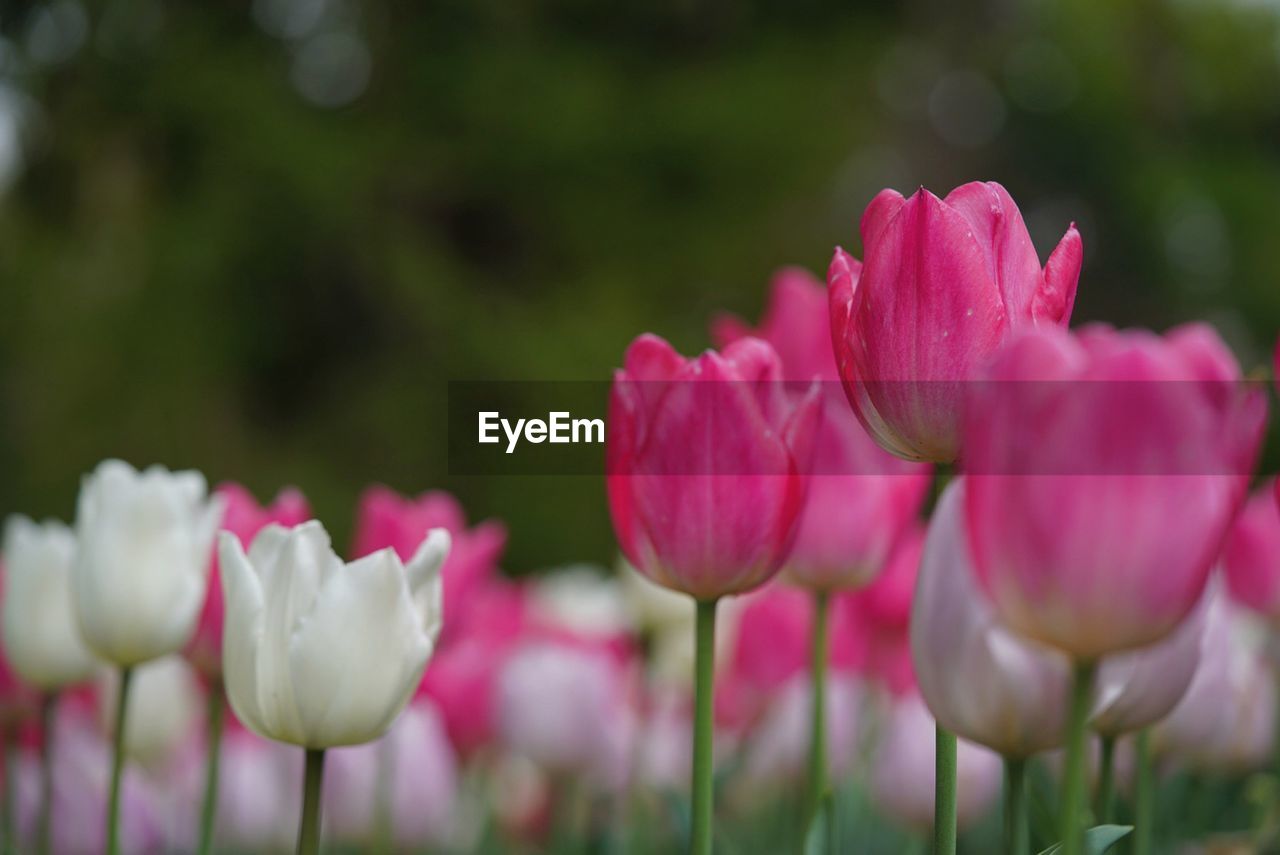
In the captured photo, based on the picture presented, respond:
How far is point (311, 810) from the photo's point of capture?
1.44 feet

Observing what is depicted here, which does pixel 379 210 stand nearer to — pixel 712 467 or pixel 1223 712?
pixel 1223 712

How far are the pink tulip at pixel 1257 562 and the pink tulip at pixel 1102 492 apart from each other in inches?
21.7

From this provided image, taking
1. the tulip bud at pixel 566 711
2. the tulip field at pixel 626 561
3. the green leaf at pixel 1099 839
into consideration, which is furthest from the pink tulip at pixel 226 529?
the green leaf at pixel 1099 839

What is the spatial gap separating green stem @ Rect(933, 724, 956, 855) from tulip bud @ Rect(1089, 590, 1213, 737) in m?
0.05

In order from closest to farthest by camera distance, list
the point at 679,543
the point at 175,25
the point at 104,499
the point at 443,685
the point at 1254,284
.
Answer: the point at 679,543
the point at 104,499
the point at 443,685
the point at 175,25
the point at 1254,284

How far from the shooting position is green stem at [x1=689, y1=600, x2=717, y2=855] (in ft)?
1.43

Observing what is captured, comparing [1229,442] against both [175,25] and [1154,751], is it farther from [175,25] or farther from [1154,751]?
[175,25]

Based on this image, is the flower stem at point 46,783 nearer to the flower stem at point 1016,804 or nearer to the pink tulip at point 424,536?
the pink tulip at point 424,536

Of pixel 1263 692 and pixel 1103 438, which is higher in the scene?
Answer: pixel 1103 438

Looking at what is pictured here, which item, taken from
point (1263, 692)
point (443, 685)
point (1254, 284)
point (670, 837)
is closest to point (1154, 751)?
point (1263, 692)

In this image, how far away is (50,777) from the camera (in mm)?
673

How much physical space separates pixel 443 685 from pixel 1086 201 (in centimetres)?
870

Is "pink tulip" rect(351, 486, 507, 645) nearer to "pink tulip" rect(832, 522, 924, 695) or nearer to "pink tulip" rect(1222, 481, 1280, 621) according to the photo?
"pink tulip" rect(832, 522, 924, 695)

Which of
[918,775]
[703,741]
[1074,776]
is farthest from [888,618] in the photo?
[1074,776]
